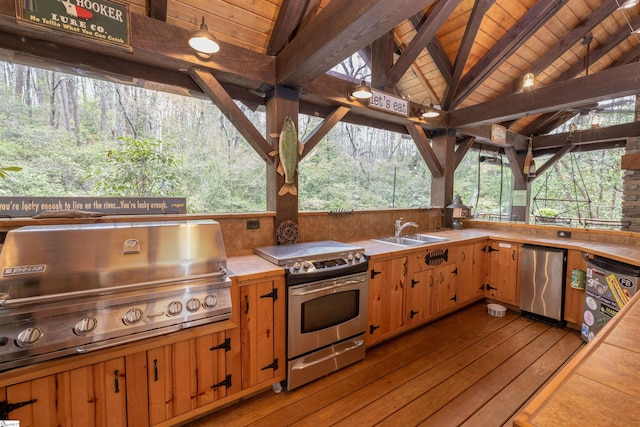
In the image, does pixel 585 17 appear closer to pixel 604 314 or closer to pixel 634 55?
pixel 634 55

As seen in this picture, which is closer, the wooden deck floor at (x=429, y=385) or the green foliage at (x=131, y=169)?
the wooden deck floor at (x=429, y=385)

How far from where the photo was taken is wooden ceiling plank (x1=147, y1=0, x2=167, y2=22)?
2.06m

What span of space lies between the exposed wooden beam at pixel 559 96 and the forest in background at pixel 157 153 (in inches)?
94.1

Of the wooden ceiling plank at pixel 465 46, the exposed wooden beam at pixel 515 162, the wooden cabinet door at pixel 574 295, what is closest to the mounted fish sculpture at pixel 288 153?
the wooden ceiling plank at pixel 465 46

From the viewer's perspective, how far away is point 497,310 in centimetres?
328

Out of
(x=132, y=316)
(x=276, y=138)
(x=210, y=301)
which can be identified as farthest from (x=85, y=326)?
(x=276, y=138)

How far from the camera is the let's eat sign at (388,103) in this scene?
3228mm

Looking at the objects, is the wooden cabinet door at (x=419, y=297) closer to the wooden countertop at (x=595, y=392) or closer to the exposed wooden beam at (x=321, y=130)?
the exposed wooden beam at (x=321, y=130)

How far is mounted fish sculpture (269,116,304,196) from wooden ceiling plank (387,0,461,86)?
159 cm

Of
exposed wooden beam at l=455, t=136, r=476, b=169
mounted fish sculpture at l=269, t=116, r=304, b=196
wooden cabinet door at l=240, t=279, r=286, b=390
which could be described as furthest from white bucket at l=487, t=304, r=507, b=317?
mounted fish sculpture at l=269, t=116, r=304, b=196

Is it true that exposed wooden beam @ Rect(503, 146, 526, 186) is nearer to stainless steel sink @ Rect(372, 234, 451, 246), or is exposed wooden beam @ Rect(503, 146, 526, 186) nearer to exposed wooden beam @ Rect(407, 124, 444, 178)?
exposed wooden beam @ Rect(407, 124, 444, 178)

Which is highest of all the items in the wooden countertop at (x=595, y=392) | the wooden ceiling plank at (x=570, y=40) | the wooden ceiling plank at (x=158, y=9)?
the wooden ceiling plank at (x=570, y=40)

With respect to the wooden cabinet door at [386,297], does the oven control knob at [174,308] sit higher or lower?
higher

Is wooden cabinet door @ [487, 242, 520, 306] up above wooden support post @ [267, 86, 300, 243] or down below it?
below
